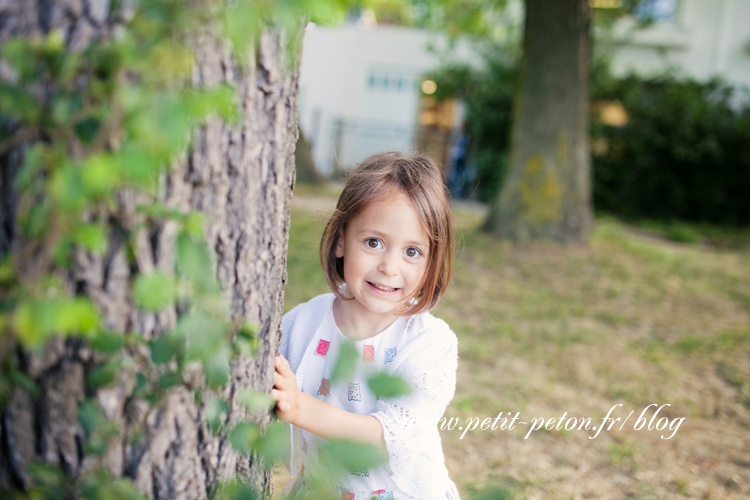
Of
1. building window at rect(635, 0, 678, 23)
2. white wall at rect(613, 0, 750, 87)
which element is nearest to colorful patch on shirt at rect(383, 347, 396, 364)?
white wall at rect(613, 0, 750, 87)

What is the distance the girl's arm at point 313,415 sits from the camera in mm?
1317

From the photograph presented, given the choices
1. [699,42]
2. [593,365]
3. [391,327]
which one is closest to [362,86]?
[699,42]

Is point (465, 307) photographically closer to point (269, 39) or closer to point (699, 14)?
point (269, 39)

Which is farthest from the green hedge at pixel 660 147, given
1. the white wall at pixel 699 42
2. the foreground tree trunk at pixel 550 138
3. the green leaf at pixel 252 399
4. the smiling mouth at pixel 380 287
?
the green leaf at pixel 252 399

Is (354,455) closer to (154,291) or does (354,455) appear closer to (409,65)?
(154,291)

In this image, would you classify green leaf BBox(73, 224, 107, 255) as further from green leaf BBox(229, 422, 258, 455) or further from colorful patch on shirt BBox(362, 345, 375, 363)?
colorful patch on shirt BBox(362, 345, 375, 363)

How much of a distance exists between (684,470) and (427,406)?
1.75m

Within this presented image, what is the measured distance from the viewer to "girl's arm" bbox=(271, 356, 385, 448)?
132cm

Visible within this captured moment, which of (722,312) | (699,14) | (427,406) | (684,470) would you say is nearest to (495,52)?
(699,14)

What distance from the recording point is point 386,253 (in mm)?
1665

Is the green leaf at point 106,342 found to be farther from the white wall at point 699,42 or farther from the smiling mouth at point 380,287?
the white wall at point 699,42

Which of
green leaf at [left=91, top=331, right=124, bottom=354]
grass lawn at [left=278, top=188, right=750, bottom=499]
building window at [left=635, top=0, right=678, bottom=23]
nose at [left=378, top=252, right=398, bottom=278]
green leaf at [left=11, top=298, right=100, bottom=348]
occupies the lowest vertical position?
grass lawn at [left=278, top=188, right=750, bottom=499]

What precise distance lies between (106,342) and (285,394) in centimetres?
55

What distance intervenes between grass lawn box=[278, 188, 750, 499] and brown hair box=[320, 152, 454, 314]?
250 mm
